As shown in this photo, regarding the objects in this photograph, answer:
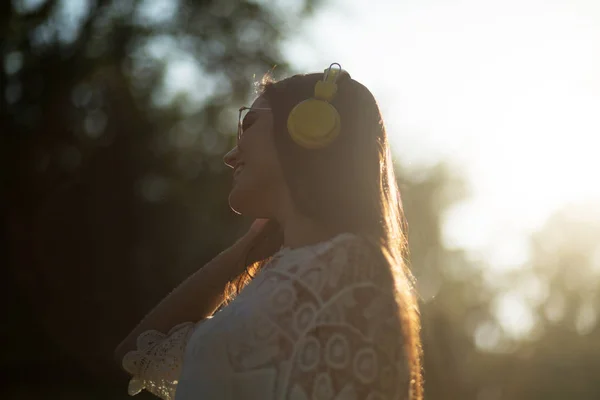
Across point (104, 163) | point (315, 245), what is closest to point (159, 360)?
point (315, 245)

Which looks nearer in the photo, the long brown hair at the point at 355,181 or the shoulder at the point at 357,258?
the shoulder at the point at 357,258

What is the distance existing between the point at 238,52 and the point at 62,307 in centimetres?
A: 659

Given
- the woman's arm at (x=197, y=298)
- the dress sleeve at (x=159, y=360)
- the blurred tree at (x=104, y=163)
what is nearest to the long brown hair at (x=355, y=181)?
the woman's arm at (x=197, y=298)

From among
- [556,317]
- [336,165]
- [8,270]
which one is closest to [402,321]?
[336,165]

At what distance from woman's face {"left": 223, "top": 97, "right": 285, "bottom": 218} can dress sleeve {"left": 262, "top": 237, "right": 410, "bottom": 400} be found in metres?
0.36

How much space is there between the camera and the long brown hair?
8.89 feet

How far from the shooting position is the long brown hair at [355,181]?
8.89ft

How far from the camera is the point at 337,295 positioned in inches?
100.0

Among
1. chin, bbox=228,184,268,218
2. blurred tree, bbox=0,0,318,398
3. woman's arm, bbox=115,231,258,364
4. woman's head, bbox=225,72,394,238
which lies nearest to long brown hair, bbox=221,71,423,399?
woman's head, bbox=225,72,394,238

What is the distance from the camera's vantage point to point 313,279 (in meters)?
2.60

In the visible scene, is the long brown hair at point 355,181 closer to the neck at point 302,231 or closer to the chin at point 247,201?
the neck at point 302,231

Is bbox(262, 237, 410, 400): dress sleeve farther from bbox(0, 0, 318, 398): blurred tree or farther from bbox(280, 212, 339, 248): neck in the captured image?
bbox(0, 0, 318, 398): blurred tree

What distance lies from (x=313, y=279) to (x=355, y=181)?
1.11ft

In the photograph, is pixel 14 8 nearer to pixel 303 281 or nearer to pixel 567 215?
pixel 303 281
